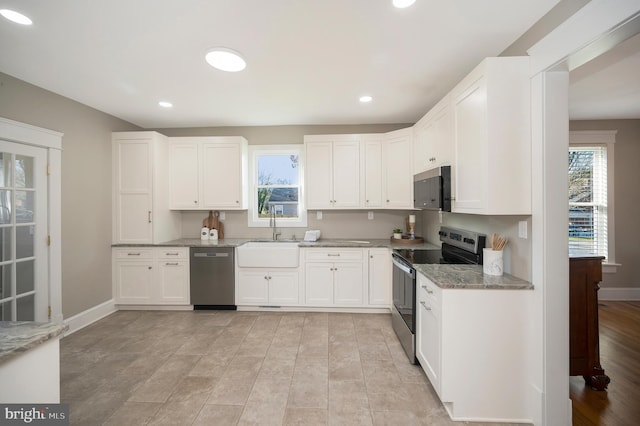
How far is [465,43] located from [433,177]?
105cm

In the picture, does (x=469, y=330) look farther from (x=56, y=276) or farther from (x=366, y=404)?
(x=56, y=276)

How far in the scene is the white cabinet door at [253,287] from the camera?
3.62 m

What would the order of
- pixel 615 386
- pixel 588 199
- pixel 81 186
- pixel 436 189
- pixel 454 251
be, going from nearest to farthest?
pixel 615 386 → pixel 436 189 → pixel 454 251 → pixel 81 186 → pixel 588 199

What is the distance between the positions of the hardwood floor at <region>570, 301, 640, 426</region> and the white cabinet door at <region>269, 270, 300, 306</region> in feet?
8.96

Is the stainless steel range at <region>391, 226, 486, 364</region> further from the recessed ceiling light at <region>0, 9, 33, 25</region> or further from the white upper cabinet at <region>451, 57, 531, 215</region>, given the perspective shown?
the recessed ceiling light at <region>0, 9, 33, 25</region>

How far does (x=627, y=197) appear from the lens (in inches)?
153

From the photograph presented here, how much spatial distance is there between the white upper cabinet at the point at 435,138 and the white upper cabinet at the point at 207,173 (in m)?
2.42

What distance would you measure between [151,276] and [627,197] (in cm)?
675

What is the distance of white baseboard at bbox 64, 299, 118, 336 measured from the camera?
3.08 m

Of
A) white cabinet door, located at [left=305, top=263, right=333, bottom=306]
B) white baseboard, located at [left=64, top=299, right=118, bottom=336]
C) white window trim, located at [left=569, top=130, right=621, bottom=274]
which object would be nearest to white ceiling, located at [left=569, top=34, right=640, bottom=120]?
white window trim, located at [left=569, top=130, right=621, bottom=274]

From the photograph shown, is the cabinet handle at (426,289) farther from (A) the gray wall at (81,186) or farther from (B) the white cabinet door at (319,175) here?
(A) the gray wall at (81,186)

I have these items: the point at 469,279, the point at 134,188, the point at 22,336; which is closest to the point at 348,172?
the point at 469,279

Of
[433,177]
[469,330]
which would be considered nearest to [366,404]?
[469,330]

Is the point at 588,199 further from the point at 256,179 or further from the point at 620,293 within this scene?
the point at 256,179
